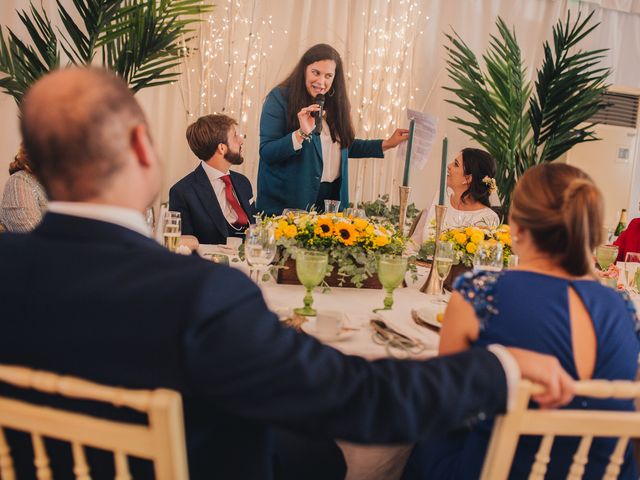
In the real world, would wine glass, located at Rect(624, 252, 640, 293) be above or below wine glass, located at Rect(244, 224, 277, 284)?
below

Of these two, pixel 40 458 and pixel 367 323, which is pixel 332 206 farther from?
pixel 40 458

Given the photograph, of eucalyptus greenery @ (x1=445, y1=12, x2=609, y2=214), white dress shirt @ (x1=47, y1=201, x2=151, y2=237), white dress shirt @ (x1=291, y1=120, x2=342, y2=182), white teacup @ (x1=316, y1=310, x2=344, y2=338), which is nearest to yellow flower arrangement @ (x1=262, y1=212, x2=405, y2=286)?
white teacup @ (x1=316, y1=310, x2=344, y2=338)

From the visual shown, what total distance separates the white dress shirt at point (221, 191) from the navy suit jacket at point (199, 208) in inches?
3.9

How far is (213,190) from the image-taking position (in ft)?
9.63

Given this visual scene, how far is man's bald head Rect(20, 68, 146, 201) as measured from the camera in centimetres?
74

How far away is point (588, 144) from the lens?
18.2 feet

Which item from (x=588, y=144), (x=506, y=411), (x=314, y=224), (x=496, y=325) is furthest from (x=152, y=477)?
(x=588, y=144)

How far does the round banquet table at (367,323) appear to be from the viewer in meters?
1.32

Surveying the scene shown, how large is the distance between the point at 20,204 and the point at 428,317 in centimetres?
210

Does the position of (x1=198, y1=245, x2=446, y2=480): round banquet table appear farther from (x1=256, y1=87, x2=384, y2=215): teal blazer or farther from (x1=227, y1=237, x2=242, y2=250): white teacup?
(x1=256, y1=87, x2=384, y2=215): teal blazer

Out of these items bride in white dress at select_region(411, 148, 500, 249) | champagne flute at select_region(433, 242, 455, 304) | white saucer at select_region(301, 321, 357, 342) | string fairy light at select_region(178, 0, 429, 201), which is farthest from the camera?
string fairy light at select_region(178, 0, 429, 201)

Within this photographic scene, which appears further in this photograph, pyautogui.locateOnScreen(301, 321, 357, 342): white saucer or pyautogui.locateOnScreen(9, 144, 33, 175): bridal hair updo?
pyautogui.locateOnScreen(9, 144, 33, 175): bridal hair updo

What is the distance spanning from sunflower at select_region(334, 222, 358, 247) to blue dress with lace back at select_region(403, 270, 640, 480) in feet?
2.50

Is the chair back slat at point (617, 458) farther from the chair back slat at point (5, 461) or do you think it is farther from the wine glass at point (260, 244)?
the wine glass at point (260, 244)
